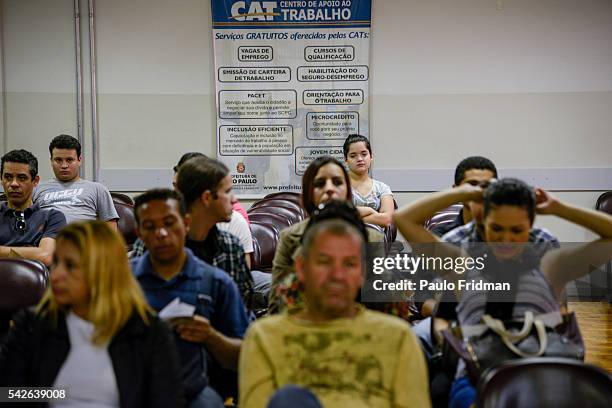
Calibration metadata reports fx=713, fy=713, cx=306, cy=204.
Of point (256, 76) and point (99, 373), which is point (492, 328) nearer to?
point (99, 373)

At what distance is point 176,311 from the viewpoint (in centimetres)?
216

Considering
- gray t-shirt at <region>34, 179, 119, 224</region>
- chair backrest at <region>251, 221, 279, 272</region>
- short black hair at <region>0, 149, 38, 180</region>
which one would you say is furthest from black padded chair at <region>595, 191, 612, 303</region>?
short black hair at <region>0, 149, 38, 180</region>

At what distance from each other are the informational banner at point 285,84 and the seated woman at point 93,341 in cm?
496

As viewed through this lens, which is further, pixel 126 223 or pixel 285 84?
pixel 285 84

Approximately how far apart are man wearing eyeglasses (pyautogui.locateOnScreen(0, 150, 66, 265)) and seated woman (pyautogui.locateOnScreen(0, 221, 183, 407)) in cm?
243

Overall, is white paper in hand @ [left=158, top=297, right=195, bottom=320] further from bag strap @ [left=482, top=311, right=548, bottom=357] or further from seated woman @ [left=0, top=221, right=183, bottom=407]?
Result: bag strap @ [left=482, top=311, right=548, bottom=357]

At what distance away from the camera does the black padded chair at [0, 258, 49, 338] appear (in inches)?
117

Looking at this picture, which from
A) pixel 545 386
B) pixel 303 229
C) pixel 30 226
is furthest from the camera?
pixel 30 226

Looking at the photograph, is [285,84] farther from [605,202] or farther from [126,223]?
[605,202]

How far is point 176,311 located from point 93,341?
0.97ft

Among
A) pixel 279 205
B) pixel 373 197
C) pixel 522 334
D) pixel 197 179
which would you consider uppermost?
pixel 197 179

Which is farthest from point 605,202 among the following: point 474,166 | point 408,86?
point 474,166

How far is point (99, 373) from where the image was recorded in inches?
75.9

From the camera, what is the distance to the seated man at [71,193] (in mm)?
5109
